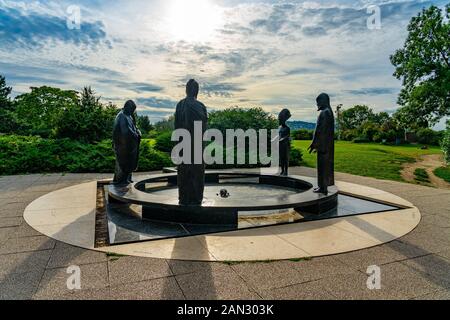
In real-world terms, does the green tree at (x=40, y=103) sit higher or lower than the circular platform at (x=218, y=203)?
higher

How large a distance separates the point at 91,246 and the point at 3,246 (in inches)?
52.4

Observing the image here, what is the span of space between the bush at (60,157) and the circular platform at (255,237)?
333 inches

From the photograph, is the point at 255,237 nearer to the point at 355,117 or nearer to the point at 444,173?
the point at 444,173

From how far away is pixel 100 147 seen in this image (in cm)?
1755

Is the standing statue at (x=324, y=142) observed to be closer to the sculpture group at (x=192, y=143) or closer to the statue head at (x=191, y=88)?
the sculpture group at (x=192, y=143)

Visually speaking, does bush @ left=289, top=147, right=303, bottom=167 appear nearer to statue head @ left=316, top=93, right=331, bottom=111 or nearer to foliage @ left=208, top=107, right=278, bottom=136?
foliage @ left=208, top=107, right=278, bottom=136

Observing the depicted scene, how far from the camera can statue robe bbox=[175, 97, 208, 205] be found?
5664 millimetres

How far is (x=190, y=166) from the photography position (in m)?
5.73

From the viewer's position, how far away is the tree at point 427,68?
66.7ft

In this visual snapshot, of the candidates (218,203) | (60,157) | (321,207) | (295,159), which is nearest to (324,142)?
(321,207)

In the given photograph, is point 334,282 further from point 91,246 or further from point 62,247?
point 62,247

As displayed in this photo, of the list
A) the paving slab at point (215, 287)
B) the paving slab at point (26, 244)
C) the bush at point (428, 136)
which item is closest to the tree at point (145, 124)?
the paving slab at point (26, 244)

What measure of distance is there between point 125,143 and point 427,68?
2200cm
